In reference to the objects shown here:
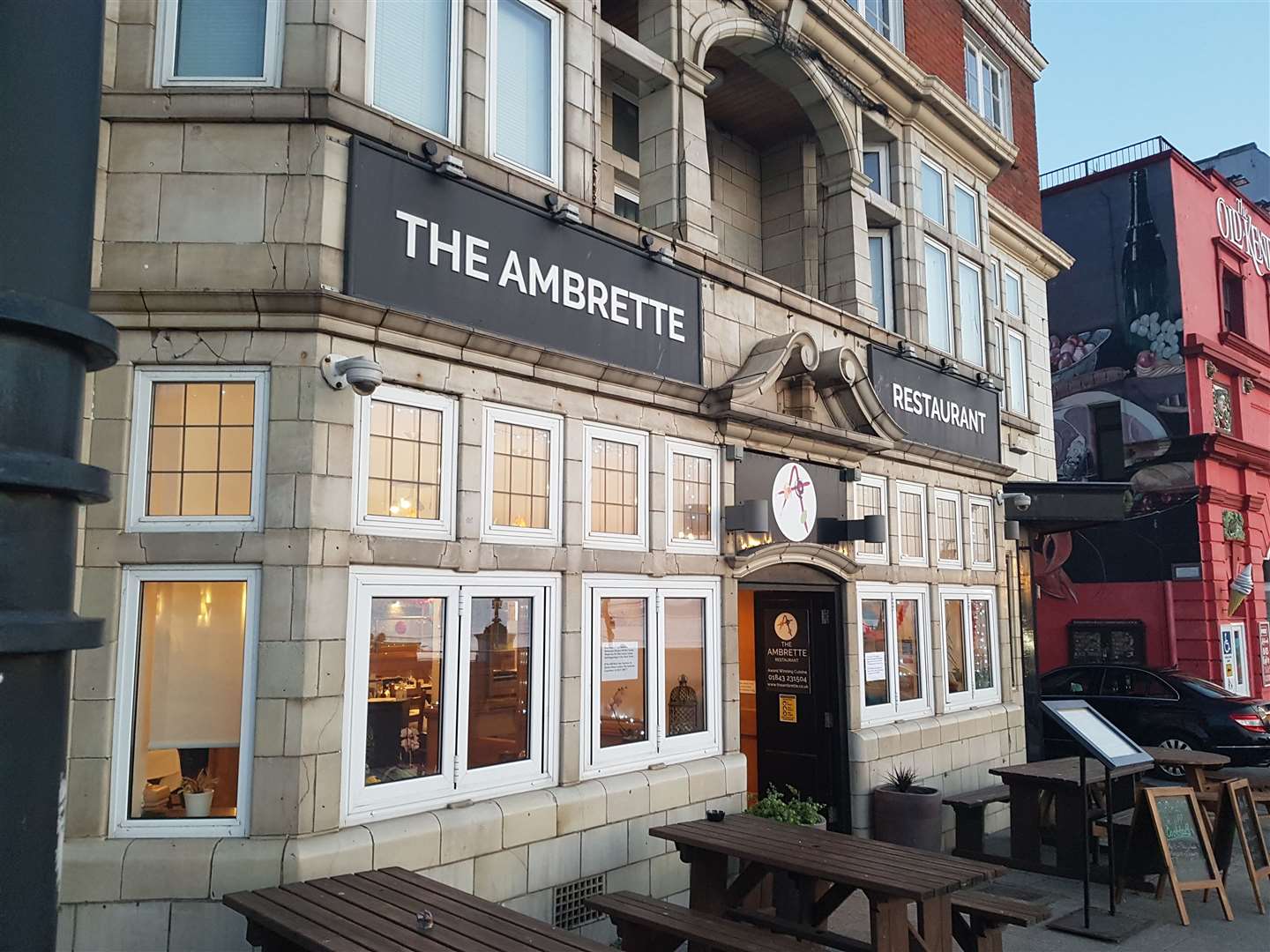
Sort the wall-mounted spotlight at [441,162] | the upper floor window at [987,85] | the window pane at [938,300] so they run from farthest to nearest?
the upper floor window at [987,85] → the window pane at [938,300] → the wall-mounted spotlight at [441,162]

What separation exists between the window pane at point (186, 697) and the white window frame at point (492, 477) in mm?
1667

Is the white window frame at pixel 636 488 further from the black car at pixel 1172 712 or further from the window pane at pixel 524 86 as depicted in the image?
the black car at pixel 1172 712

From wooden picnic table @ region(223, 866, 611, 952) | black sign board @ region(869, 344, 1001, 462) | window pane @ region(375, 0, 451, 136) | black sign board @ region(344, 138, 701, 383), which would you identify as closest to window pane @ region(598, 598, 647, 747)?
Result: black sign board @ region(344, 138, 701, 383)

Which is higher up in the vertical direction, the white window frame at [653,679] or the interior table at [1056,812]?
the white window frame at [653,679]

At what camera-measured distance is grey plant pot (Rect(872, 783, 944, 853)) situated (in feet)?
30.4

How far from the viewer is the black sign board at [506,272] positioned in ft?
20.0

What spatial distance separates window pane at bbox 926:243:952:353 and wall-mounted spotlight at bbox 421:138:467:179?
7.75 metres

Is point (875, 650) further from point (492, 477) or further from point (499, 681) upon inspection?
point (492, 477)

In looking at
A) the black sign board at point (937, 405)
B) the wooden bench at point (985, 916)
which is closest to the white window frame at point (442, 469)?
the wooden bench at point (985, 916)

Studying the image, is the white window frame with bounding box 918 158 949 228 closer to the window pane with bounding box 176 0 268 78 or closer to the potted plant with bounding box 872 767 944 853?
the potted plant with bounding box 872 767 944 853

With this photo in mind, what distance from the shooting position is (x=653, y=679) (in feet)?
25.4

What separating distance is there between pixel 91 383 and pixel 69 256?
186 inches

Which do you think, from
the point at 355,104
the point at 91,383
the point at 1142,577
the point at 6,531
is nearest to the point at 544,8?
the point at 355,104

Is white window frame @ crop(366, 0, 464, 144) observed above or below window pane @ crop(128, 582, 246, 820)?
above
